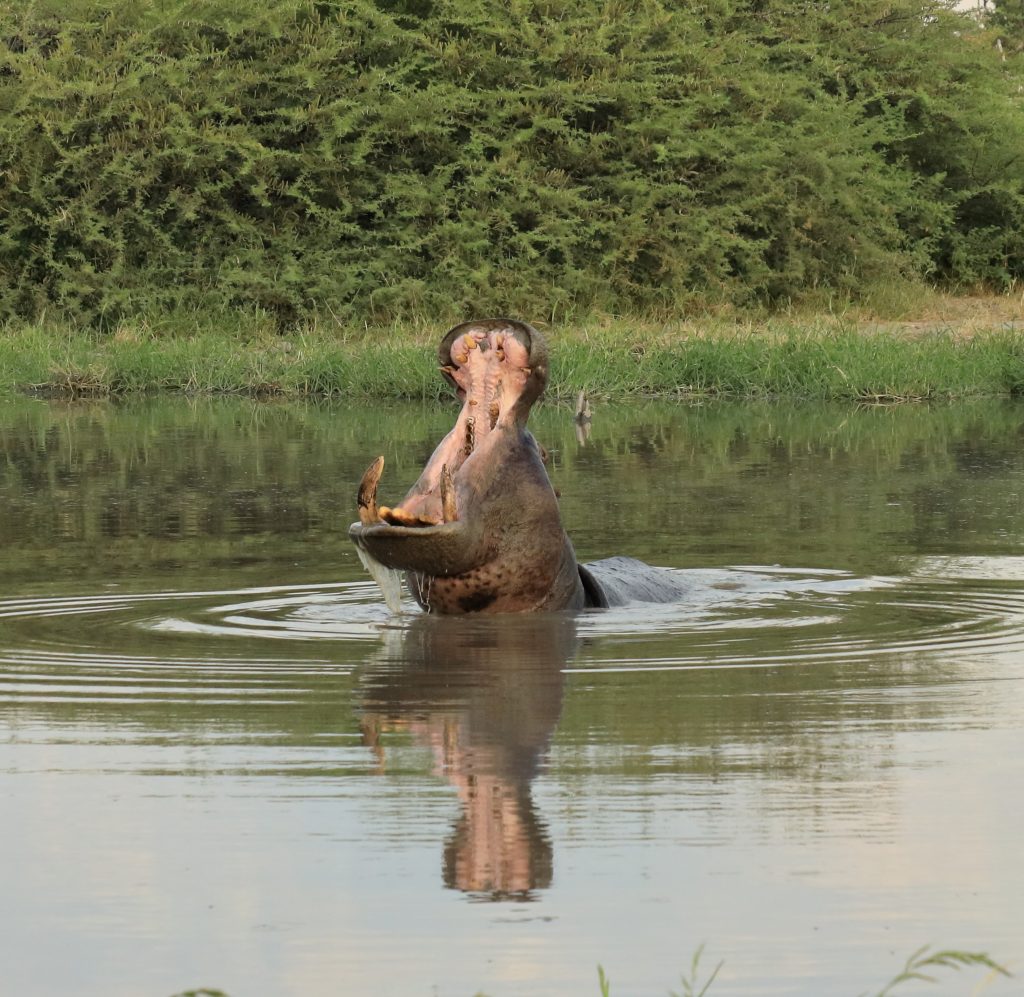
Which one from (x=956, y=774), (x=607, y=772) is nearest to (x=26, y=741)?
(x=607, y=772)

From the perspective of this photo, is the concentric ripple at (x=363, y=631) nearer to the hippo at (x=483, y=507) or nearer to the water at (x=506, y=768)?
the water at (x=506, y=768)

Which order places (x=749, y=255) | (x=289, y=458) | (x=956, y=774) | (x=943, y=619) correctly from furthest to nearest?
(x=749, y=255), (x=289, y=458), (x=943, y=619), (x=956, y=774)

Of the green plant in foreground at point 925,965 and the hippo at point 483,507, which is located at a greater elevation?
the hippo at point 483,507

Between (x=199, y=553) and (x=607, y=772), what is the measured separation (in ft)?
16.0

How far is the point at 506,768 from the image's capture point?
4.46 metres

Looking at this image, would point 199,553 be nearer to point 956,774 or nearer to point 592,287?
point 956,774

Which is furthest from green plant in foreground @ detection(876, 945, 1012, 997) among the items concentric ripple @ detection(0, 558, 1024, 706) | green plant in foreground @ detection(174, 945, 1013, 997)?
concentric ripple @ detection(0, 558, 1024, 706)

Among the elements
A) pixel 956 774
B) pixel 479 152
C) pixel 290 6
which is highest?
pixel 290 6

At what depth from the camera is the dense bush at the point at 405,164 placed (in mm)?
24859

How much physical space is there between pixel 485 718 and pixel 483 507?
4.51 feet

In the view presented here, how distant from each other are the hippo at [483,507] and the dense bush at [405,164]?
17871mm

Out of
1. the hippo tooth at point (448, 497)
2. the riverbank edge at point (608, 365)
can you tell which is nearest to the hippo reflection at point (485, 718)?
the hippo tooth at point (448, 497)

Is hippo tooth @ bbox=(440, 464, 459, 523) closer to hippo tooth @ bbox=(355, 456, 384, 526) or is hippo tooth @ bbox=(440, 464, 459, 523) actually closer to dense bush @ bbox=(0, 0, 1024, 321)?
Answer: hippo tooth @ bbox=(355, 456, 384, 526)

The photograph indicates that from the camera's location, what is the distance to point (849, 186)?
90.8 ft
